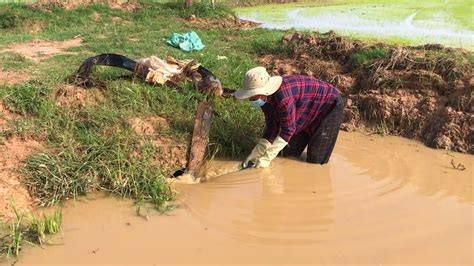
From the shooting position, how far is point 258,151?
4.52m

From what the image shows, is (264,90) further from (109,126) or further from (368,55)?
(368,55)

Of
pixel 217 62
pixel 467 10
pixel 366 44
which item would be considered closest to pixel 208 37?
pixel 217 62

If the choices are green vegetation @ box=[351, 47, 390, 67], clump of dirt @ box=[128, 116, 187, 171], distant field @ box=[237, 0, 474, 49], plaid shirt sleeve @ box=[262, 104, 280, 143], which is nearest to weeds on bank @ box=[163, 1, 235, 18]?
distant field @ box=[237, 0, 474, 49]

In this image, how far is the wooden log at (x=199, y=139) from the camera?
4.66 m

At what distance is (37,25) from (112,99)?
260 inches

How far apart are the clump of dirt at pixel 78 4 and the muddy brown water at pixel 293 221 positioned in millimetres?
8692

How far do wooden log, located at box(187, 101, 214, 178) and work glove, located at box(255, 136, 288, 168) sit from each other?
22.8 inches

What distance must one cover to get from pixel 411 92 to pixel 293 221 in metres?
3.06

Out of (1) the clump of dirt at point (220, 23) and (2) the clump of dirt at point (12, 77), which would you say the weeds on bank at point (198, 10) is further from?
(2) the clump of dirt at point (12, 77)

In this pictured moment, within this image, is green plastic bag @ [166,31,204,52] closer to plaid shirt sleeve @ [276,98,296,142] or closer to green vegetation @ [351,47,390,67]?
green vegetation @ [351,47,390,67]

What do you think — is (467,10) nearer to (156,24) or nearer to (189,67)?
(156,24)

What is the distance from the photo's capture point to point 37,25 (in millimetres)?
10594

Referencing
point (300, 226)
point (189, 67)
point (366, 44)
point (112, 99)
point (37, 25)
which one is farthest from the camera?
point (37, 25)

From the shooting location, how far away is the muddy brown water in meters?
3.35
